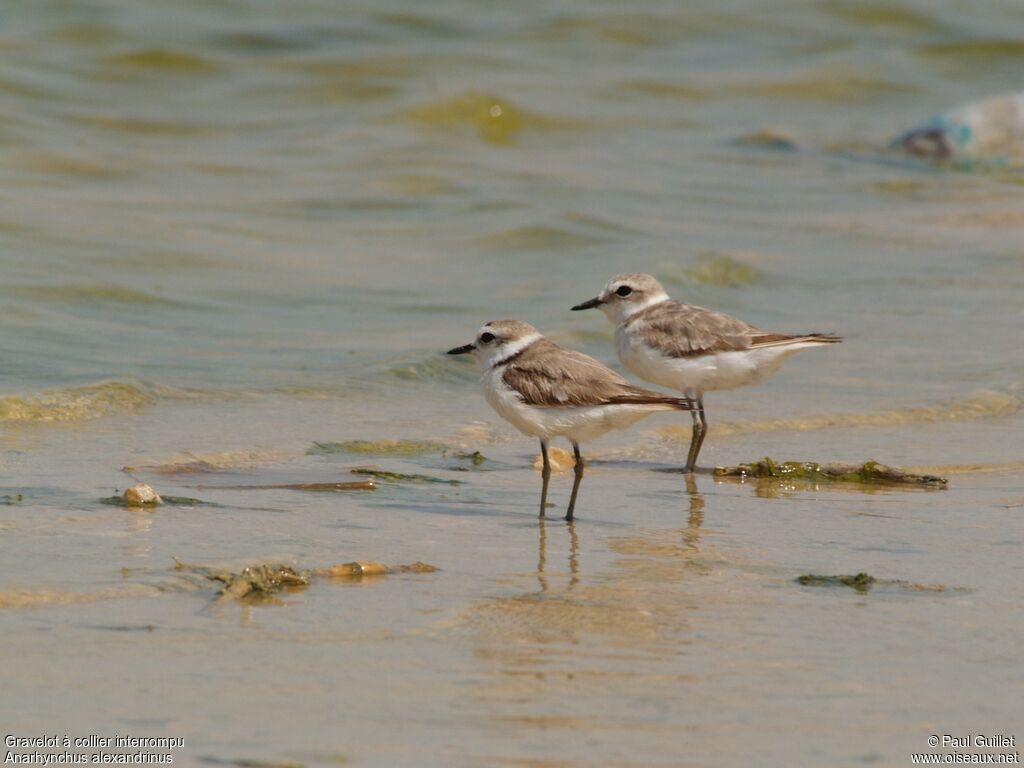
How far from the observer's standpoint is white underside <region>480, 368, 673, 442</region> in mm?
7020

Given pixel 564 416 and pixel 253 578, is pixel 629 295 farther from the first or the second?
pixel 253 578

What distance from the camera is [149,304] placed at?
12172 mm

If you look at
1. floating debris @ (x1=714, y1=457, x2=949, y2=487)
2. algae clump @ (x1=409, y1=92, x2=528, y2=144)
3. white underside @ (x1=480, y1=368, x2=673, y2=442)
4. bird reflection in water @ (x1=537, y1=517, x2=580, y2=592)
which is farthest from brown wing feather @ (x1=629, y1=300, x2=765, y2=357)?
algae clump @ (x1=409, y1=92, x2=528, y2=144)

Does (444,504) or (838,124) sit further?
(838,124)

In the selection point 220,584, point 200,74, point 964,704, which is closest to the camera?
point 964,704

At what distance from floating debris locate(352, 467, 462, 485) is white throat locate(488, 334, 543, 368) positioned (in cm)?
61

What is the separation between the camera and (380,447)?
834cm

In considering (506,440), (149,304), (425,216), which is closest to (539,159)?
(425,216)

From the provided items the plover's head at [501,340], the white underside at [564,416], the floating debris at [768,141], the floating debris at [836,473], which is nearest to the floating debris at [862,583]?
the white underside at [564,416]

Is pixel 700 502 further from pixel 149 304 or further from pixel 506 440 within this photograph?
pixel 149 304

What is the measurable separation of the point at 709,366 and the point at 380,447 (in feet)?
5.72

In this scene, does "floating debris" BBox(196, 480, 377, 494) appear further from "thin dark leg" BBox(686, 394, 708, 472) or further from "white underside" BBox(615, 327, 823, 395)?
"white underside" BBox(615, 327, 823, 395)

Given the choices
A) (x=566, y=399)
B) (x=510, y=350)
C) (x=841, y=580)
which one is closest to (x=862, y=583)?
(x=841, y=580)

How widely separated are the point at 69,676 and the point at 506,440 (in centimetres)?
460
